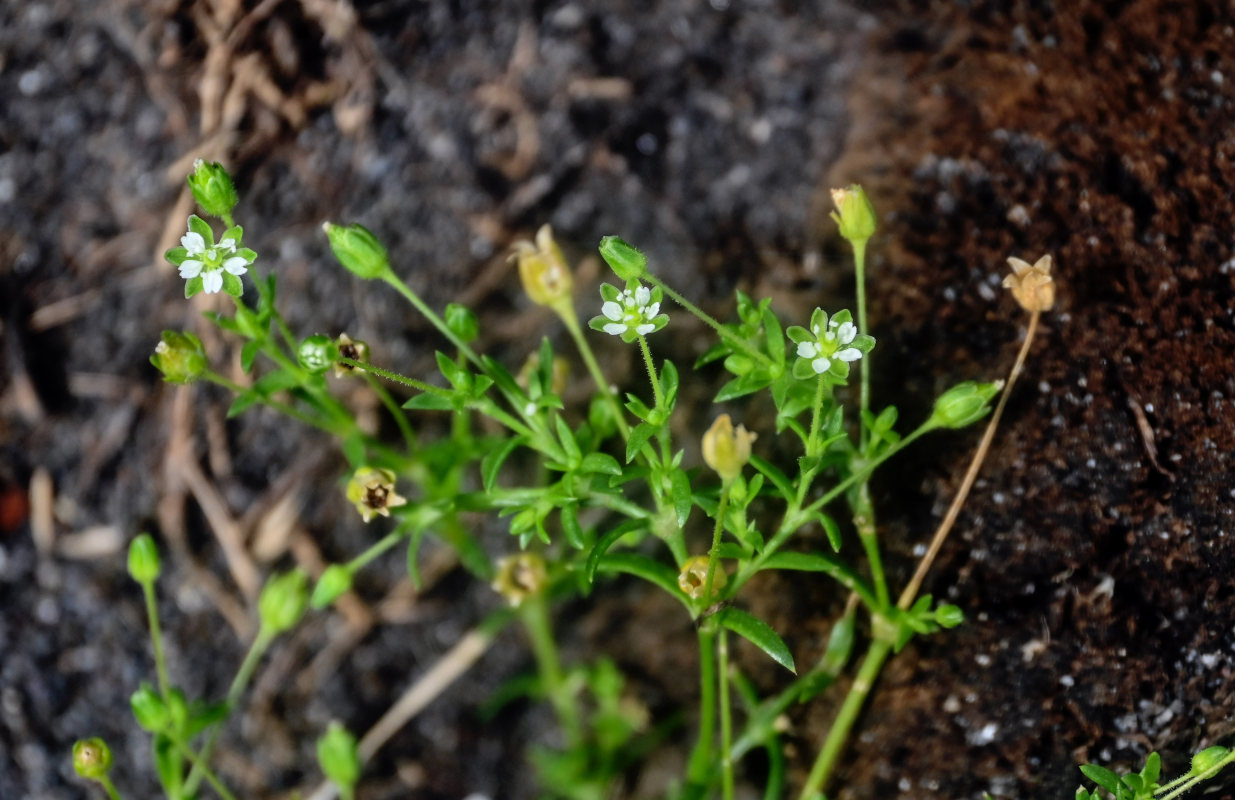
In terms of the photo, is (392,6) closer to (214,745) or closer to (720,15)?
(720,15)

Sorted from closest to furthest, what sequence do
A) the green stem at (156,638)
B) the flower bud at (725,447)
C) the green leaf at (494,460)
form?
the flower bud at (725,447) → the green leaf at (494,460) → the green stem at (156,638)

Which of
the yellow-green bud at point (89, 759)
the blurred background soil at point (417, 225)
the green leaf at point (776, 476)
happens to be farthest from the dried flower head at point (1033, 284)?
the yellow-green bud at point (89, 759)

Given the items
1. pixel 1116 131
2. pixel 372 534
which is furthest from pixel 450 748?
pixel 1116 131

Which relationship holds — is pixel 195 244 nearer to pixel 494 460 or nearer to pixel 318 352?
pixel 318 352

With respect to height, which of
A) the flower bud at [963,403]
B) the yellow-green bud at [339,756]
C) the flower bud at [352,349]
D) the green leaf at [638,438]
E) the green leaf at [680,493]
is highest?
the flower bud at [352,349]

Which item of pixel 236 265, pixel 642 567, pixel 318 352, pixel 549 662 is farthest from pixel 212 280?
pixel 549 662

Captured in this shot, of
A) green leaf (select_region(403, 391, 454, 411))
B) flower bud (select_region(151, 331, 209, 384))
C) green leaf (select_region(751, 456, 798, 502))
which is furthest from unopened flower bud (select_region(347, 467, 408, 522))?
green leaf (select_region(751, 456, 798, 502))

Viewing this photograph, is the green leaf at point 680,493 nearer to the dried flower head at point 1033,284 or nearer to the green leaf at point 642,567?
the green leaf at point 642,567
